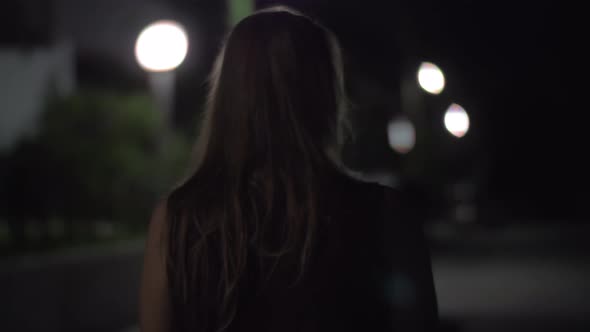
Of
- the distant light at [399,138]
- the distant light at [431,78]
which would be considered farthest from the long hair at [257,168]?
the distant light at [399,138]

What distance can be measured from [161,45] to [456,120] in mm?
3723

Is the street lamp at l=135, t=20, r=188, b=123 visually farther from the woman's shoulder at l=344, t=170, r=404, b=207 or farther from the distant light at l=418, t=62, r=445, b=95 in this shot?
the woman's shoulder at l=344, t=170, r=404, b=207

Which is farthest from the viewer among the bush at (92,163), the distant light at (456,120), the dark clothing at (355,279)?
the bush at (92,163)

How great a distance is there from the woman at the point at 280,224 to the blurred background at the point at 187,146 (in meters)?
0.26

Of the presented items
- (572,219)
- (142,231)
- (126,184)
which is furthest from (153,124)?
(572,219)

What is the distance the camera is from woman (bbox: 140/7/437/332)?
5.91 ft

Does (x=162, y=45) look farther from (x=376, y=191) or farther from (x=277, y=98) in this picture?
(x=376, y=191)

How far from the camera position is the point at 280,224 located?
1853 mm

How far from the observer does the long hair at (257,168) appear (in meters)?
→ 1.83

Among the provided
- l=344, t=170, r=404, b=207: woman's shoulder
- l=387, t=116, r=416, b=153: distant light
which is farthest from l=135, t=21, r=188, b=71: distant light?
l=387, t=116, r=416, b=153: distant light

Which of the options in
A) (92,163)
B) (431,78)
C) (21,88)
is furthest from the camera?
(21,88)

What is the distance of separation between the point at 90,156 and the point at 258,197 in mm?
21486

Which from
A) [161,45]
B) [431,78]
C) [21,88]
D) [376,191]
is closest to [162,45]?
[161,45]

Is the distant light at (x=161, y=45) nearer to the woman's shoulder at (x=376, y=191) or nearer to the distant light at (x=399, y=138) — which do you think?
the woman's shoulder at (x=376, y=191)
